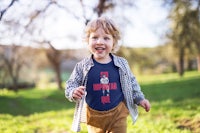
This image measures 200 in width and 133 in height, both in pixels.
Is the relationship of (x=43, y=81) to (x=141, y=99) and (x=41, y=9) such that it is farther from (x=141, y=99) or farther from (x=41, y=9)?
(x=141, y=99)

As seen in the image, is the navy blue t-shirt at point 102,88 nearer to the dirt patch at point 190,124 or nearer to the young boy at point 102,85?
the young boy at point 102,85

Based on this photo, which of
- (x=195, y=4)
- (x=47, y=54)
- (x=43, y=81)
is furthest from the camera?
(x=43, y=81)

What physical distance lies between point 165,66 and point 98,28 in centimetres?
5386

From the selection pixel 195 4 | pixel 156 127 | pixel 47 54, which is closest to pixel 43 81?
pixel 47 54

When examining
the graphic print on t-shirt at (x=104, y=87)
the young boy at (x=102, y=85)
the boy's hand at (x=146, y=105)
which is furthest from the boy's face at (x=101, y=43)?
the boy's hand at (x=146, y=105)

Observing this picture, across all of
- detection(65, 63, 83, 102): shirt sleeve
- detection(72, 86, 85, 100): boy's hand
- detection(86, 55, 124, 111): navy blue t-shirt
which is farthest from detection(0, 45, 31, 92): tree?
detection(72, 86, 85, 100): boy's hand

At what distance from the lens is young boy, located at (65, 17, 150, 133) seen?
150 inches

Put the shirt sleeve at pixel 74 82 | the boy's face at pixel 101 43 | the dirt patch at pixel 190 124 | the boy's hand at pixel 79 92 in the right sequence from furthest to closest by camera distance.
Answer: the dirt patch at pixel 190 124 → the boy's face at pixel 101 43 → the shirt sleeve at pixel 74 82 → the boy's hand at pixel 79 92

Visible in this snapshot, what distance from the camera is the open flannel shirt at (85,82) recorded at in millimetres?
3799

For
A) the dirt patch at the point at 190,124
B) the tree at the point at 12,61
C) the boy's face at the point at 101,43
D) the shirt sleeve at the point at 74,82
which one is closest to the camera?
the shirt sleeve at the point at 74,82

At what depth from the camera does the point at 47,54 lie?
124 ft

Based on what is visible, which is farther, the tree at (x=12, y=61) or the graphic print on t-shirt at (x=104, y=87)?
the tree at (x=12, y=61)

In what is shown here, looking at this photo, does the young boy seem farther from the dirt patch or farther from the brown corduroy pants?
the dirt patch

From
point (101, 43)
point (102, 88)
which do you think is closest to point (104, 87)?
point (102, 88)
